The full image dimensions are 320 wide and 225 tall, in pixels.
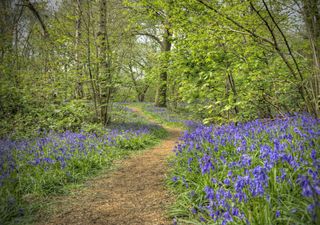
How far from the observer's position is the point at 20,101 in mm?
9180

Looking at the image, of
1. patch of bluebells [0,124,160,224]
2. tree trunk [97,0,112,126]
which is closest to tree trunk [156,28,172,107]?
tree trunk [97,0,112,126]

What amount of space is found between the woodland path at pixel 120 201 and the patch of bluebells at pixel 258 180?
0.43 m

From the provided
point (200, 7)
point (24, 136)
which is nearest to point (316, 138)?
point (200, 7)

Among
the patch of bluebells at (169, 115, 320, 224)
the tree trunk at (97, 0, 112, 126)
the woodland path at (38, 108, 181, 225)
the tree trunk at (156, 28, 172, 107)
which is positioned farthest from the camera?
the tree trunk at (156, 28, 172, 107)

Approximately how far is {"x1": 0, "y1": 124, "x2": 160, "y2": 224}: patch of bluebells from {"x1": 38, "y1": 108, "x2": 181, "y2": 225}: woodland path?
0.48m

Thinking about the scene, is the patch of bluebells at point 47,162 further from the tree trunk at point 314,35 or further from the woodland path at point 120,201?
the tree trunk at point 314,35

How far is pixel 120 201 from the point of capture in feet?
12.5

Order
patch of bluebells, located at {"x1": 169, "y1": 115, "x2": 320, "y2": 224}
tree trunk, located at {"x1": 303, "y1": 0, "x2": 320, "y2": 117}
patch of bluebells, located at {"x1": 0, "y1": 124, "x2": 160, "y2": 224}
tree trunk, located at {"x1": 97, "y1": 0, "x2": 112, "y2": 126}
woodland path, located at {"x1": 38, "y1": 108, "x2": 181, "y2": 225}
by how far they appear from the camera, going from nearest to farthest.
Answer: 1. patch of bluebells, located at {"x1": 169, "y1": 115, "x2": 320, "y2": 224}
2. woodland path, located at {"x1": 38, "y1": 108, "x2": 181, "y2": 225}
3. patch of bluebells, located at {"x1": 0, "y1": 124, "x2": 160, "y2": 224}
4. tree trunk, located at {"x1": 303, "y1": 0, "x2": 320, "y2": 117}
5. tree trunk, located at {"x1": 97, "y1": 0, "x2": 112, "y2": 126}

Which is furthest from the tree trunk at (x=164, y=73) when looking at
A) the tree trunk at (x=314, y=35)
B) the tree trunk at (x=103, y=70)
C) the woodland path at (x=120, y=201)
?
the woodland path at (x=120, y=201)

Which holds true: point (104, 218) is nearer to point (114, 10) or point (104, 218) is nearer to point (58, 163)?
point (58, 163)

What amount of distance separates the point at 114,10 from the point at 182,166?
747 cm

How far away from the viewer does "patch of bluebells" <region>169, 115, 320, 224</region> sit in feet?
7.18

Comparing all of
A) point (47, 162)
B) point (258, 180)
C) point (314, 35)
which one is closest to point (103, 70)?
point (47, 162)

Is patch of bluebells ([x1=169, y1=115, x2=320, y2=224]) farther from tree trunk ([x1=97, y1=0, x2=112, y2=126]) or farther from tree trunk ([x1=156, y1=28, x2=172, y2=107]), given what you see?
tree trunk ([x1=156, y1=28, x2=172, y2=107])
